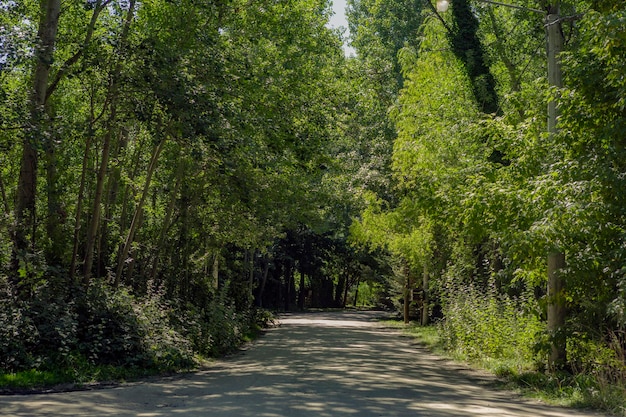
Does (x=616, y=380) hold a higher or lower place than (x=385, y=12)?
lower

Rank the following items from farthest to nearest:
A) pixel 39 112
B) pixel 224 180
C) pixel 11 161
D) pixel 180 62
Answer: pixel 224 180 < pixel 11 161 < pixel 180 62 < pixel 39 112

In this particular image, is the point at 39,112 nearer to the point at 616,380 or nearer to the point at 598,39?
the point at 598,39

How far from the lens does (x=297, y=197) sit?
28.3 m

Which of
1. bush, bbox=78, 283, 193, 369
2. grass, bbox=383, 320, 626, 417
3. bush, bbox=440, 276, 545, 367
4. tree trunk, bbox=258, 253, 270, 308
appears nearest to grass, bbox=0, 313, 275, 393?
bush, bbox=78, 283, 193, 369

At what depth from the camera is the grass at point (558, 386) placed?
11.5m

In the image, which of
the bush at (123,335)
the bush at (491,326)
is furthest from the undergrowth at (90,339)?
the bush at (491,326)

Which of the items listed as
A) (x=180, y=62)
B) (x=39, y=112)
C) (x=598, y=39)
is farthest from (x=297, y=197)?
(x=598, y=39)

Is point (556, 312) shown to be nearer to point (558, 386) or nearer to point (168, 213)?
point (558, 386)

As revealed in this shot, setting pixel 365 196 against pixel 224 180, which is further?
pixel 365 196

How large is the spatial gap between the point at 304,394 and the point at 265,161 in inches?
308

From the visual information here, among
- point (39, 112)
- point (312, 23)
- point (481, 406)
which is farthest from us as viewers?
point (312, 23)

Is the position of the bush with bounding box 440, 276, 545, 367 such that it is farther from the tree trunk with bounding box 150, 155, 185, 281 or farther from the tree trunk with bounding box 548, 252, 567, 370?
the tree trunk with bounding box 150, 155, 185, 281

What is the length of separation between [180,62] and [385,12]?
3459cm

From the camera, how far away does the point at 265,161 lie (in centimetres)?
1878
